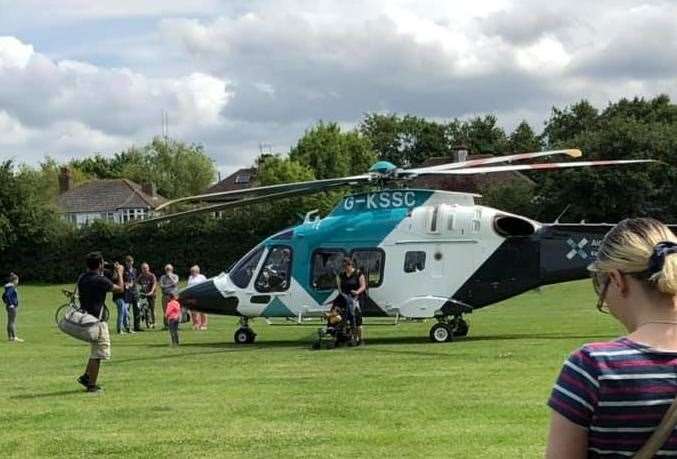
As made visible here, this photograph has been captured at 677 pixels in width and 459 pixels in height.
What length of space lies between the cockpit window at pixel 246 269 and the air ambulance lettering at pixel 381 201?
2.13 meters

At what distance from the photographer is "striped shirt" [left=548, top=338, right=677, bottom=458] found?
2752 mm

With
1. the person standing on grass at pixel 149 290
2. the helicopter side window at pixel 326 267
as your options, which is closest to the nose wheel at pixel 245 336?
the helicopter side window at pixel 326 267

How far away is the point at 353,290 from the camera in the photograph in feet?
59.3

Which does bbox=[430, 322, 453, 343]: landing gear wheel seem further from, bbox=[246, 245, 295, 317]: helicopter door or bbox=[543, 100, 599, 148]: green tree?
bbox=[543, 100, 599, 148]: green tree

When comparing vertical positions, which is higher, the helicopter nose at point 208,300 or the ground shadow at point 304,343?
the helicopter nose at point 208,300

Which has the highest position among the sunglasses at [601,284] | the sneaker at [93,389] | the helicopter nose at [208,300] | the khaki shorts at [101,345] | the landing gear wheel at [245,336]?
the sunglasses at [601,284]

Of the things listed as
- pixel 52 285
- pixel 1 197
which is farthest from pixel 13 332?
pixel 1 197

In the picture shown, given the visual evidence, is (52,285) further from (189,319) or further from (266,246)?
(266,246)

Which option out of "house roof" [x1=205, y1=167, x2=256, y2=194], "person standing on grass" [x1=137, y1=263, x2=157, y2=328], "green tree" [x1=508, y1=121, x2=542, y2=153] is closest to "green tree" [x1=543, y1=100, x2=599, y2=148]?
"green tree" [x1=508, y1=121, x2=542, y2=153]

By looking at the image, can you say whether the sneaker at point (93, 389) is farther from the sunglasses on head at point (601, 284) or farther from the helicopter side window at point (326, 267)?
the sunglasses on head at point (601, 284)

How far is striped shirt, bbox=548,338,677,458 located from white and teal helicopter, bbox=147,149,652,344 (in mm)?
14656

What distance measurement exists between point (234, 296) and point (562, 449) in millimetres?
16933

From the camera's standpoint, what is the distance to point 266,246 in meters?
19.4

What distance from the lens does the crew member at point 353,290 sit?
58.9ft
